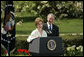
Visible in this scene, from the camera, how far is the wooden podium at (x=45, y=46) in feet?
18.7

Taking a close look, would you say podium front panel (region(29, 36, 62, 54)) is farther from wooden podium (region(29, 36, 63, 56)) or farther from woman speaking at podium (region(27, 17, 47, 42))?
woman speaking at podium (region(27, 17, 47, 42))

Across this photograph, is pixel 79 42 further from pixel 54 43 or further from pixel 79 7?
pixel 54 43

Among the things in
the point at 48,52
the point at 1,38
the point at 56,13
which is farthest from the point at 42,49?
the point at 56,13

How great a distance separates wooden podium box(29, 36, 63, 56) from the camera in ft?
18.7

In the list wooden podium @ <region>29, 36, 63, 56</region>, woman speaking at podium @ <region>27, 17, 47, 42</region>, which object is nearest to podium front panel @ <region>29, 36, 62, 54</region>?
wooden podium @ <region>29, 36, 63, 56</region>

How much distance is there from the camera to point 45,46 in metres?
5.79

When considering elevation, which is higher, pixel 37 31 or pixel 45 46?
pixel 37 31

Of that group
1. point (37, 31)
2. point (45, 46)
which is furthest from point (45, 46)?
point (37, 31)

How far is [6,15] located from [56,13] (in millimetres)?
3351

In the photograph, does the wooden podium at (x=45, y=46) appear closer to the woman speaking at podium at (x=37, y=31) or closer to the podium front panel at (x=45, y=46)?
the podium front panel at (x=45, y=46)

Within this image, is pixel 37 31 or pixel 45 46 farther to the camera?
pixel 37 31

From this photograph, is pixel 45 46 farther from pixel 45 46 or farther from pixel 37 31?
pixel 37 31

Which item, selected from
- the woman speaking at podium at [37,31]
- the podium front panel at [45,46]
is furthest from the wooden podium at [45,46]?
the woman speaking at podium at [37,31]

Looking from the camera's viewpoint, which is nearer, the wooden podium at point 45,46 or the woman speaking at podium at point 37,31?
the wooden podium at point 45,46
